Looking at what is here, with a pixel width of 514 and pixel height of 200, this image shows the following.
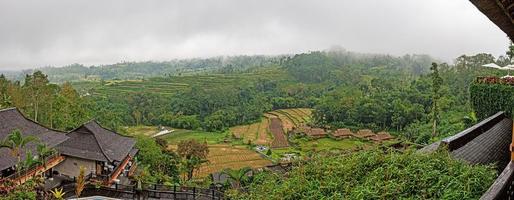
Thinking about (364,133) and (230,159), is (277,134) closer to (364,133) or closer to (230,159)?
(364,133)

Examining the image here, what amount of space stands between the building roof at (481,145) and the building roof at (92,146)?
11.1 meters

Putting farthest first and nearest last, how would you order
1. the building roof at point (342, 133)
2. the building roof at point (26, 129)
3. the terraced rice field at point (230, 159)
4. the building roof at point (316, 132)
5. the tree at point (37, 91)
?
Answer: the building roof at point (316, 132) → the building roof at point (342, 133) → the terraced rice field at point (230, 159) → the tree at point (37, 91) → the building roof at point (26, 129)

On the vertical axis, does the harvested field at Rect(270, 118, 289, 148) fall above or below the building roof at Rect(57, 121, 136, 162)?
below

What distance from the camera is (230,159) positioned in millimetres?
35125

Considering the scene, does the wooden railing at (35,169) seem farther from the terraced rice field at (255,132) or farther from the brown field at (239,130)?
the brown field at (239,130)

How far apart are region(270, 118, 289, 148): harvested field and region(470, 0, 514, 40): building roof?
119 ft

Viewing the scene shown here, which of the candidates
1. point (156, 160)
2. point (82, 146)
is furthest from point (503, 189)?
point (156, 160)

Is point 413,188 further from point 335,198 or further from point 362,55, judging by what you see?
point 362,55

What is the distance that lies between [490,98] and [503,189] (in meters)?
11.9

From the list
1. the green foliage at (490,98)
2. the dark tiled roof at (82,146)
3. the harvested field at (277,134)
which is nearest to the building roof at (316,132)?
the harvested field at (277,134)

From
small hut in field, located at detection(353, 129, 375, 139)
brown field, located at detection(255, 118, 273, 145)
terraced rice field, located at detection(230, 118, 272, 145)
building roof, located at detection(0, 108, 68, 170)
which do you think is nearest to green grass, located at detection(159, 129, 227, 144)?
terraced rice field, located at detection(230, 118, 272, 145)

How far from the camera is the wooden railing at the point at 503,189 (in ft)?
11.4

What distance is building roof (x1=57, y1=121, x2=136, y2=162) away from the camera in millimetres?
15148

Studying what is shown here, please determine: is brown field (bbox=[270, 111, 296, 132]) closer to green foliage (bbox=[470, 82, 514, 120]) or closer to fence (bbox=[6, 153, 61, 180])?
green foliage (bbox=[470, 82, 514, 120])
